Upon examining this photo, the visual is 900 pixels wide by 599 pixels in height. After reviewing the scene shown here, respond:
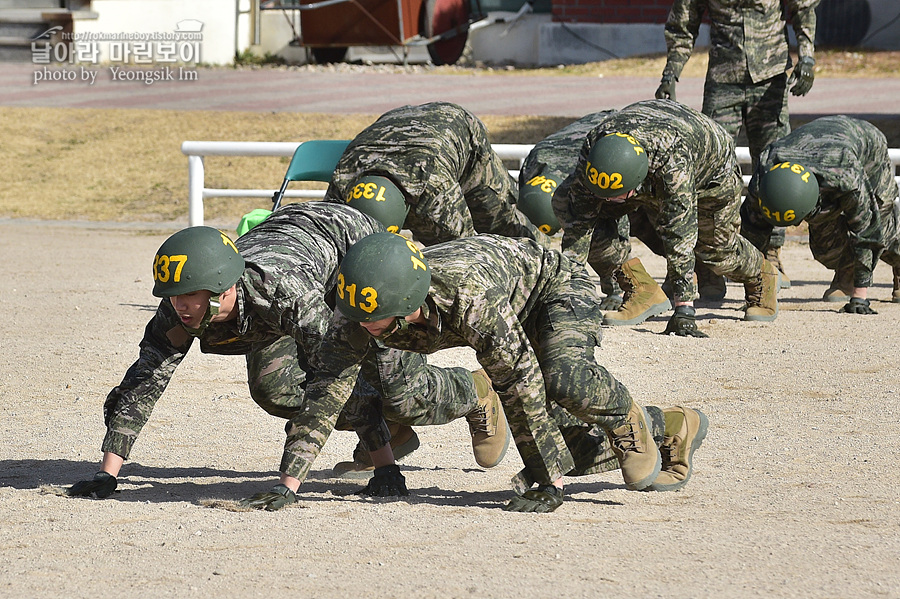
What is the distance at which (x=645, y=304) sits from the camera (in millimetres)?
8852

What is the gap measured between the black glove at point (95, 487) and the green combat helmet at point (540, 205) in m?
3.93

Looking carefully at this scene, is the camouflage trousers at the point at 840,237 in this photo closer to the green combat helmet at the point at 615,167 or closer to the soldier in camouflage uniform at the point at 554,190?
the soldier in camouflage uniform at the point at 554,190

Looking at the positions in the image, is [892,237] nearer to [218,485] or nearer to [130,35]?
[218,485]

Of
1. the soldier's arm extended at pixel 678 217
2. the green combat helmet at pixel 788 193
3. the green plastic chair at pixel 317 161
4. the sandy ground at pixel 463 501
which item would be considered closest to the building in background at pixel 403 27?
the green combat helmet at pixel 788 193

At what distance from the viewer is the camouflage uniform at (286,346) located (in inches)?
183

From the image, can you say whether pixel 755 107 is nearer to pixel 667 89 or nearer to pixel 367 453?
pixel 667 89

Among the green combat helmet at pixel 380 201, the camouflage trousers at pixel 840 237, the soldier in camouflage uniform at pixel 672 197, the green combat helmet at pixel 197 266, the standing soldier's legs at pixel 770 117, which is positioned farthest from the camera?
the standing soldier's legs at pixel 770 117

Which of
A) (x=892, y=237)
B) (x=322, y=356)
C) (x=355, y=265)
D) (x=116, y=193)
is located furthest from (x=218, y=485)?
(x=116, y=193)

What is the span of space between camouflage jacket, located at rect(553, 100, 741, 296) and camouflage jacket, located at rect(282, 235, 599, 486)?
3090 mm

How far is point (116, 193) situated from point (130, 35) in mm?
8872

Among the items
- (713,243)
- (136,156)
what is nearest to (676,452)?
(713,243)

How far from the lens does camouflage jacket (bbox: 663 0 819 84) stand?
379 inches

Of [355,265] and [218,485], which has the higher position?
[355,265]

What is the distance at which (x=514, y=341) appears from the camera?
4.38m
